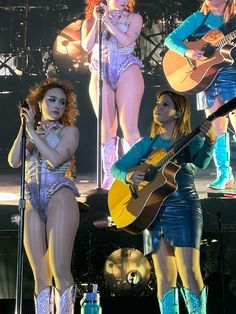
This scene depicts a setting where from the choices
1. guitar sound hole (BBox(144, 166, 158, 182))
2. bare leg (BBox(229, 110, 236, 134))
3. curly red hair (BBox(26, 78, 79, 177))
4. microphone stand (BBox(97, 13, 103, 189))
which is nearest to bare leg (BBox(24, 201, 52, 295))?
curly red hair (BBox(26, 78, 79, 177))

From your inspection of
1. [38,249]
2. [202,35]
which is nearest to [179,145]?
[38,249]

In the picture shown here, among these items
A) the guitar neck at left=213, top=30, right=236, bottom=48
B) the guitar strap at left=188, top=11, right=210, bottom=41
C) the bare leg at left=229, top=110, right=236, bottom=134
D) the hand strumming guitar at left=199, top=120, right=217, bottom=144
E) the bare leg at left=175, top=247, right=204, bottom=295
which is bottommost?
the bare leg at left=175, top=247, right=204, bottom=295

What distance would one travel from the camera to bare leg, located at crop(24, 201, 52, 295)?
3.11 metres

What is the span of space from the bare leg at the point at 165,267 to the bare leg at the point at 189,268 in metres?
0.07

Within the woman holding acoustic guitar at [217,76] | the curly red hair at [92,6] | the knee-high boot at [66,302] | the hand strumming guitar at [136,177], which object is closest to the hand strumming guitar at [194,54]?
the woman holding acoustic guitar at [217,76]

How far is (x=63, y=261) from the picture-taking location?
3.05 meters

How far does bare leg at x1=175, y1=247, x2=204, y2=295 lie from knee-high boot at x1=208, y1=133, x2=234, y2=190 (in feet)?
4.27

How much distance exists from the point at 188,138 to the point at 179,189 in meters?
0.37

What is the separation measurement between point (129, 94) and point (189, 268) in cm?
196

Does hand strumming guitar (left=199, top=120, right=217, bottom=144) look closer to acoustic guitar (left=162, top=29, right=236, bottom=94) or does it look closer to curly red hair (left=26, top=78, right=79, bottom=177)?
curly red hair (left=26, top=78, right=79, bottom=177)

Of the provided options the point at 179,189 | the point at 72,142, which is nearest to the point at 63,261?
the point at 72,142

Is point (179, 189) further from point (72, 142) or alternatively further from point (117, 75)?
point (117, 75)

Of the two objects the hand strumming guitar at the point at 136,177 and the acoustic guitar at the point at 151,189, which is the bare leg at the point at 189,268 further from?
the hand strumming guitar at the point at 136,177

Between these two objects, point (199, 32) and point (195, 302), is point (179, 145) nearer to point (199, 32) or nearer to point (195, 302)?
point (195, 302)
